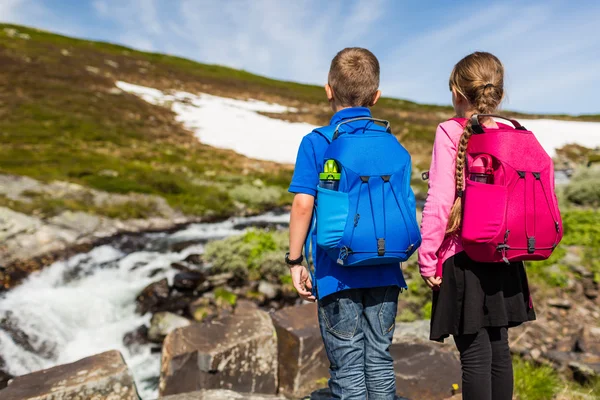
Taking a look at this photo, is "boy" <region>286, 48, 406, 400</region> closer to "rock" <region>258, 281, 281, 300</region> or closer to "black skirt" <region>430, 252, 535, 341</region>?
"black skirt" <region>430, 252, 535, 341</region>

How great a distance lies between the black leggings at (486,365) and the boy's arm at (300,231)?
0.99 meters

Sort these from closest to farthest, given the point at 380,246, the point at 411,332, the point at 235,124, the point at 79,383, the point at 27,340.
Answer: the point at 380,246 < the point at 79,383 < the point at 411,332 < the point at 27,340 < the point at 235,124

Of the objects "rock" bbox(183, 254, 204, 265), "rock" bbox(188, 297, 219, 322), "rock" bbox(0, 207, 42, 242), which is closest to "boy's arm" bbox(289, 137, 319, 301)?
"rock" bbox(188, 297, 219, 322)

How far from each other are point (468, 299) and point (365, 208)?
871 millimetres

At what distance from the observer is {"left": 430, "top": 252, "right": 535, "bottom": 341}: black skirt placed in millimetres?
2514

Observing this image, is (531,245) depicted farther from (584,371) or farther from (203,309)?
(203,309)

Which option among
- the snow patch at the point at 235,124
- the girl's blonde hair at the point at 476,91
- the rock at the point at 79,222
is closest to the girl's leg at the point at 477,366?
the girl's blonde hair at the point at 476,91

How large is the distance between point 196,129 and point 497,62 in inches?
1252

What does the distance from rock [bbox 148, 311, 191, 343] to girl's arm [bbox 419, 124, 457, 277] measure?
530 centimetres

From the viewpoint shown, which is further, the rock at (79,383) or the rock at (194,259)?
the rock at (194,259)

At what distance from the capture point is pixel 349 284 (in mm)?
2414

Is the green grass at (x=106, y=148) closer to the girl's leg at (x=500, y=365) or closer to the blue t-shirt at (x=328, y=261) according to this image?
the blue t-shirt at (x=328, y=261)

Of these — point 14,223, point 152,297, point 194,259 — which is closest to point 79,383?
point 152,297

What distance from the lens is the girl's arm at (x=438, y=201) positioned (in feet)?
8.13
